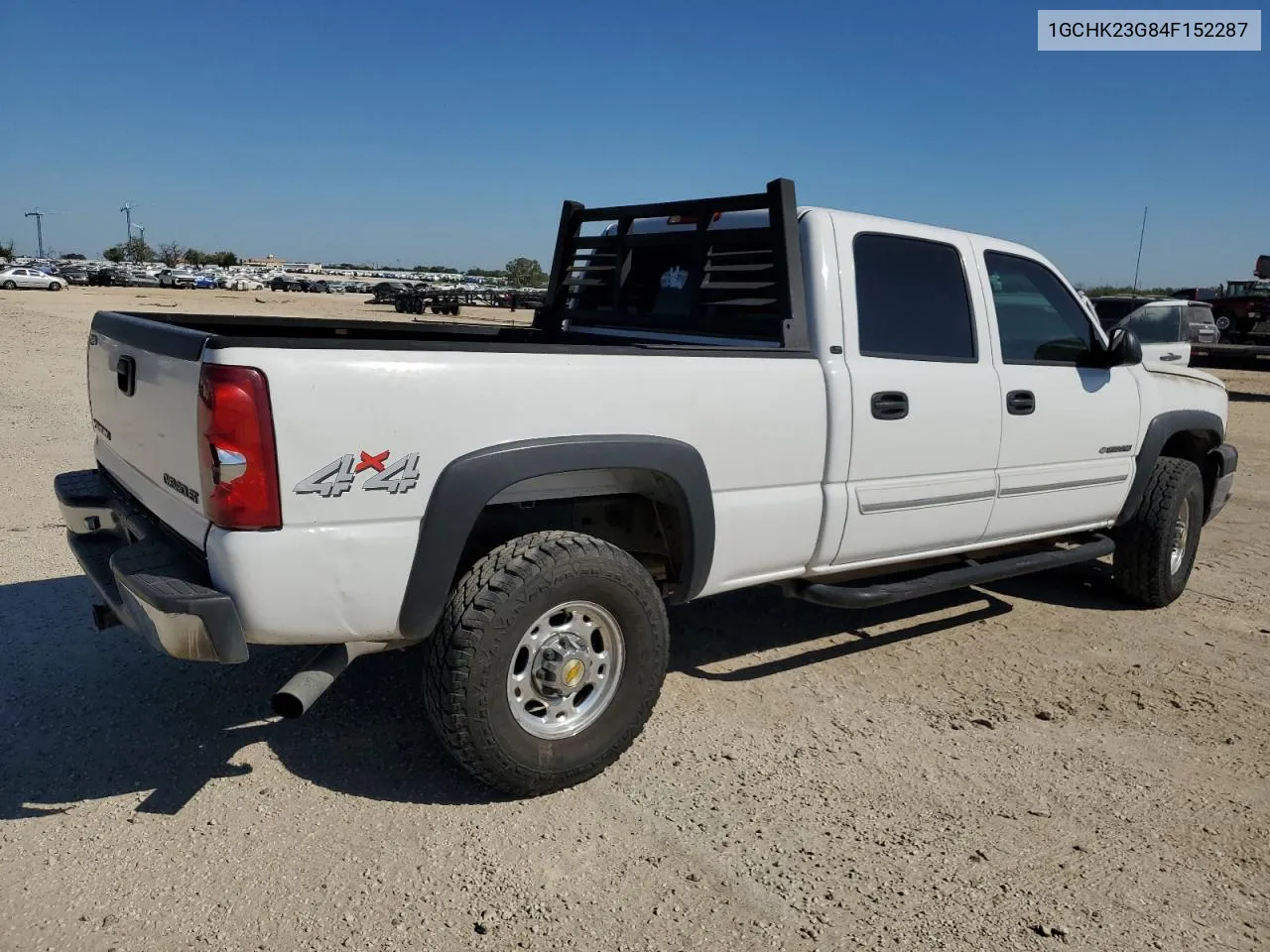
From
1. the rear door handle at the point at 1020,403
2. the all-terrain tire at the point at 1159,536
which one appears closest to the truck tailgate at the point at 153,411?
the rear door handle at the point at 1020,403

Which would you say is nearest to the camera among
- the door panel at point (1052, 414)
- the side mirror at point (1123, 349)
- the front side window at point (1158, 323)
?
the door panel at point (1052, 414)

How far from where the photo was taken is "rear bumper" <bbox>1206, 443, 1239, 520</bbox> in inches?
231

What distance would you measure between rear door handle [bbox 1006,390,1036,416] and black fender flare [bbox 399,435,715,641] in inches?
75.1

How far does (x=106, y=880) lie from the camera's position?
109 inches

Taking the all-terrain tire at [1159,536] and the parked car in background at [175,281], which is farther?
the parked car in background at [175,281]

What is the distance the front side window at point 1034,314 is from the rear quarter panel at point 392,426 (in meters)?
1.73

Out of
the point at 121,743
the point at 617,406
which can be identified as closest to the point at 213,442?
the point at 617,406

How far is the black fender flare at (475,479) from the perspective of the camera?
2914 millimetres

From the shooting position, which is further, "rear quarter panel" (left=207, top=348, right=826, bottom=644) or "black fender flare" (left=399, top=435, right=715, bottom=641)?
"black fender flare" (left=399, top=435, right=715, bottom=641)

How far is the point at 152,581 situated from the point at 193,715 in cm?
118

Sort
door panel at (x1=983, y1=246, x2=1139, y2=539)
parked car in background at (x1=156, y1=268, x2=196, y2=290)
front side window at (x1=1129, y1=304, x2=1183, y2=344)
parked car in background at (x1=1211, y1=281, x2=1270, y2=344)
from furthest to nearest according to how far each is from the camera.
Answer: parked car in background at (x1=156, y1=268, x2=196, y2=290), parked car in background at (x1=1211, y1=281, x2=1270, y2=344), front side window at (x1=1129, y1=304, x2=1183, y2=344), door panel at (x1=983, y1=246, x2=1139, y2=539)

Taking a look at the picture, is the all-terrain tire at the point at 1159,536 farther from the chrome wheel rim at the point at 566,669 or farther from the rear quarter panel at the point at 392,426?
the chrome wheel rim at the point at 566,669

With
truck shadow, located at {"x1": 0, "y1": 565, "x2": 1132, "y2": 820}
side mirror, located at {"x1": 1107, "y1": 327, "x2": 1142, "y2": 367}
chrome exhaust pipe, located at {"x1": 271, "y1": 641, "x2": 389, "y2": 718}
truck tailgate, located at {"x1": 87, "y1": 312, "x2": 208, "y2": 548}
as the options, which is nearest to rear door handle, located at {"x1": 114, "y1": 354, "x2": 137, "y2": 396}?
truck tailgate, located at {"x1": 87, "y1": 312, "x2": 208, "y2": 548}

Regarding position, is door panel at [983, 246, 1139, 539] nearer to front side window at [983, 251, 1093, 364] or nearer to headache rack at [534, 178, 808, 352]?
front side window at [983, 251, 1093, 364]
